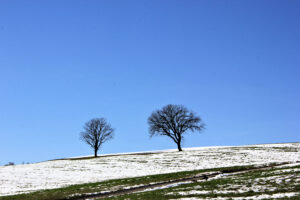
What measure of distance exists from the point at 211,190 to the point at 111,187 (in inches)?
474

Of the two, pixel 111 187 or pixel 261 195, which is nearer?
pixel 261 195

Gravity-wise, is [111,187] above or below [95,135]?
below

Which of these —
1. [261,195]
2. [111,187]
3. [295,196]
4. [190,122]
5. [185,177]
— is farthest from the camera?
[190,122]

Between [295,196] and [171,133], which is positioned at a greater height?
[171,133]

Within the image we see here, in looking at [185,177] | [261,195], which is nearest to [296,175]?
[261,195]

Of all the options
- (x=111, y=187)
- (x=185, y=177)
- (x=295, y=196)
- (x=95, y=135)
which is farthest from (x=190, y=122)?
(x=295, y=196)

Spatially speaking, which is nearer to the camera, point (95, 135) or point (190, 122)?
point (190, 122)

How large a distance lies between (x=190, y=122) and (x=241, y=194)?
5471 centimetres

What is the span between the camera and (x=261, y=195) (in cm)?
1738

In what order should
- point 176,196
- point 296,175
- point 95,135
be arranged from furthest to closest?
point 95,135, point 296,175, point 176,196

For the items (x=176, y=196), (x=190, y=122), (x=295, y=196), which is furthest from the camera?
(x=190, y=122)

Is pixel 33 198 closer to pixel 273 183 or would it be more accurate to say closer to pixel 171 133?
pixel 273 183

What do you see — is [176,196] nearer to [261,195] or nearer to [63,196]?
[261,195]

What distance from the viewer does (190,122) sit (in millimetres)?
72875
